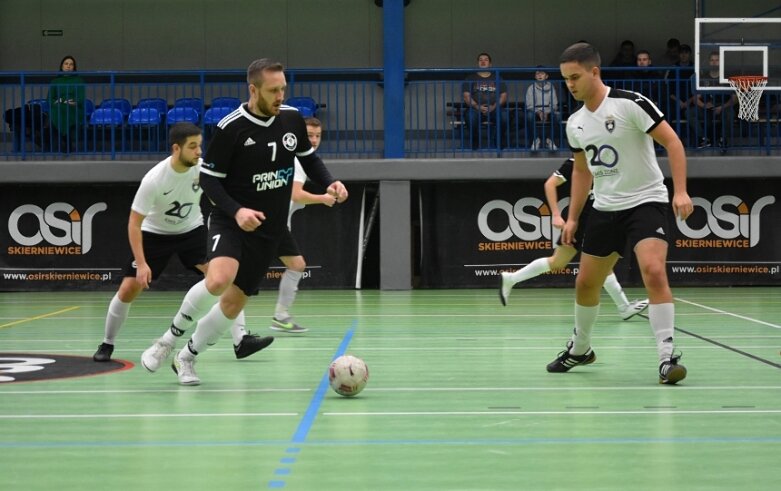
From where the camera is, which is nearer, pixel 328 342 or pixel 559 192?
pixel 328 342

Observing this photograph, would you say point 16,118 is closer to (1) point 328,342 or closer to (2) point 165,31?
(2) point 165,31

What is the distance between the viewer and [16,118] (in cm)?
2088

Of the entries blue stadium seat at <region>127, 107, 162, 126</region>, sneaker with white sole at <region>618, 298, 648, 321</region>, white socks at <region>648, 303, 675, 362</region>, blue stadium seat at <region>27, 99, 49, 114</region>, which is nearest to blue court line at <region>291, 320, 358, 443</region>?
white socks at <region>648, 303, 675, 362</region>

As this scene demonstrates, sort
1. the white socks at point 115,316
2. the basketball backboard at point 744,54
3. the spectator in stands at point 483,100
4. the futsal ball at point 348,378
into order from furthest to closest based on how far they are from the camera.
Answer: the spectator in stands at point 483,100 < the basketball backboard at point 744,54 < the white socks at point 115,316 < the futsal ball at point 348,378

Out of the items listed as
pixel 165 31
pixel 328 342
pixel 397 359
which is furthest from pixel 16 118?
pixel 397 359

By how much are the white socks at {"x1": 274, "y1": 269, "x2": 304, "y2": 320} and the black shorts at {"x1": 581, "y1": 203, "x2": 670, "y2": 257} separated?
4652 mm

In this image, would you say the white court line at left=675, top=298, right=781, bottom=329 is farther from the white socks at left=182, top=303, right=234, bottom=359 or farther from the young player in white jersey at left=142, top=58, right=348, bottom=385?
the white socks at left=182, top=303, right=234, bottom=359

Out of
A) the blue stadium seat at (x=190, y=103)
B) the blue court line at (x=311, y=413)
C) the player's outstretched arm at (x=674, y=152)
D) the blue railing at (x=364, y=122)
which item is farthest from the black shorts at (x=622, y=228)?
the blue stadium seat at (x=190, y=103)

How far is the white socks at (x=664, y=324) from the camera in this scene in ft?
23.8

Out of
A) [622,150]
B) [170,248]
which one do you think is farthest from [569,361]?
[170,248]

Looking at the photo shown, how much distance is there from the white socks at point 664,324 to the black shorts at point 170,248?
397 centimetres

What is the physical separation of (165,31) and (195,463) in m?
19.8

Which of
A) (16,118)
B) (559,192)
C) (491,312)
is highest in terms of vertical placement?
(16,118)

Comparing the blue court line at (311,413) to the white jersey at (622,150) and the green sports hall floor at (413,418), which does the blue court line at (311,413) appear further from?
the white jersey at (622,150)
